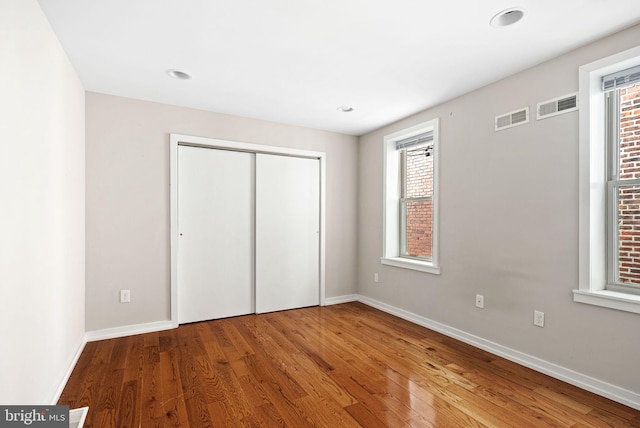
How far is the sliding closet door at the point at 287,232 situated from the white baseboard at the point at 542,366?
4.66 ft

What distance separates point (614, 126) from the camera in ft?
7.22

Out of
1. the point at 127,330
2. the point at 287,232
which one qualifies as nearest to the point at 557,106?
the point at 287,232

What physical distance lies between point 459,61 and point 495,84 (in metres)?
0.59

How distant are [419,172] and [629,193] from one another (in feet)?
6.62

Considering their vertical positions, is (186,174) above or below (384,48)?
below

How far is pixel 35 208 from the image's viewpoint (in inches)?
68.5

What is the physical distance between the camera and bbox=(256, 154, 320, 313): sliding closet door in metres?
3.95

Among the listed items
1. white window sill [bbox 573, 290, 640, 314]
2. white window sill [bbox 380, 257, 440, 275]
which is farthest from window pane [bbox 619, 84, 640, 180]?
white window sill [bbox 380, 257, 440, 275]

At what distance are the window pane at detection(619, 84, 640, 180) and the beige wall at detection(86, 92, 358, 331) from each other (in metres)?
3.47

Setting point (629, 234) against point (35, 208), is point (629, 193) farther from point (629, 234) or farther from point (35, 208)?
point (35, 208)

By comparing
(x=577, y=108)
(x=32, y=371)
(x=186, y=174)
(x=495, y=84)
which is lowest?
(x=32, y=371)

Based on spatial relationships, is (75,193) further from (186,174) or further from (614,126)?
(614,126)

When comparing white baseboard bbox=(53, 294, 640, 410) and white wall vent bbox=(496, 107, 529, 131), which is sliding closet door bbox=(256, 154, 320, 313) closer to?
white baseboard bbox=(53, 294, 640, 410)

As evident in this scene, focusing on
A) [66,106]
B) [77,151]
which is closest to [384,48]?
[66,106]
